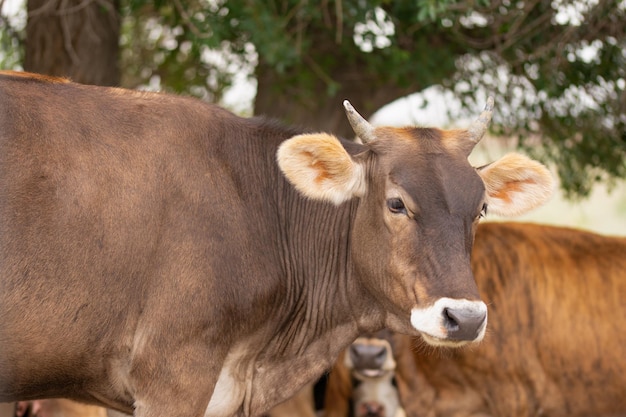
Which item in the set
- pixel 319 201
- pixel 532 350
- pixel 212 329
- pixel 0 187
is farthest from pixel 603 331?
pixel 0 187

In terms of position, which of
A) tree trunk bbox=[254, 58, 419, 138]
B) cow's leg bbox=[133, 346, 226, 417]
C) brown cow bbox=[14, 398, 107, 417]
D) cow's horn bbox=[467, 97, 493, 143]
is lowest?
brown cow bbox=[14, 398, 107, 417]

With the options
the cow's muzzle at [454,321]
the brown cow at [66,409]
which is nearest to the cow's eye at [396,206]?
the cow's muzzle at [454,321]

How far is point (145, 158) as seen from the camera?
16.9 ft

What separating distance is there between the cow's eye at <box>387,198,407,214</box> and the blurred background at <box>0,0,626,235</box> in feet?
7.89

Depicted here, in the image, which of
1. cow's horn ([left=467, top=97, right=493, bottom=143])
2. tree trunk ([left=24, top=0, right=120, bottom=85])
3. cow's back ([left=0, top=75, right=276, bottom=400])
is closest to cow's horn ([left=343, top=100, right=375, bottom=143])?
cow's horn ([left=467, top=97, right=493, bottom=143])

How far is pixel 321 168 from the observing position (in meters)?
5.39

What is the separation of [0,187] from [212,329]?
136 centimetres

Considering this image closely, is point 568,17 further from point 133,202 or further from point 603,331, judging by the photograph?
point 133,202

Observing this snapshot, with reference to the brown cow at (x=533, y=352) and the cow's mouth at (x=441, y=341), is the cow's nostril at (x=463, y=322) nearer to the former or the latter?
the cow's mouth at (x=441, y=341)

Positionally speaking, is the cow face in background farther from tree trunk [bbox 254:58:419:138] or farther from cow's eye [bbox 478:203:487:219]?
tree trunk [bbox 254:58:419:138]

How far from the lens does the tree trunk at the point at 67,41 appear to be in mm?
8484

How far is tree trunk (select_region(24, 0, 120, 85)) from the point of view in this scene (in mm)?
8484

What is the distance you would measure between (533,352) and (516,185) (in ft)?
8.34

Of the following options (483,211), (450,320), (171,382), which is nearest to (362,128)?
(483,211)
